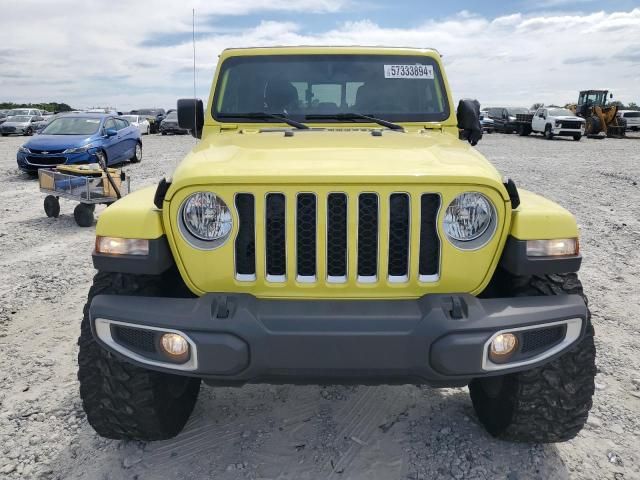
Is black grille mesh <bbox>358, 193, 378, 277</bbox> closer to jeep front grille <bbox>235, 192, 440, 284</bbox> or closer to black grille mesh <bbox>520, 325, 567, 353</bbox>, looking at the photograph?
jeep front grille <bbox>235, 192, 440, 284</bbox>

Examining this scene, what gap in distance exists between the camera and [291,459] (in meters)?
2.71

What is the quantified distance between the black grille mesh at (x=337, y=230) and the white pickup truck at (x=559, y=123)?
92.1 feet

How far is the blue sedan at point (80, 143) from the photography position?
12203 mm

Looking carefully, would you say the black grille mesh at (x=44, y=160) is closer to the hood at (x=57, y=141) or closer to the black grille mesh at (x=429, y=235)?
the hood at (x=57, y=141)

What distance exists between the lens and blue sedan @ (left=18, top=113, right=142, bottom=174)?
1220 centimetres

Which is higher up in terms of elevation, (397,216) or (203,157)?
(203,157)

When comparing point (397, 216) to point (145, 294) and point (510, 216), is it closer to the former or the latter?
point (510, 216)

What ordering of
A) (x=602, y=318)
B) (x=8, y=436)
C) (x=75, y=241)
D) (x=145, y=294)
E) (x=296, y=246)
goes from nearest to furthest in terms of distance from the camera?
1. (x=296, y=246)
2. (x=145, y=294)
3. (x=8, y=436)
4. (x=602, y=318)
5. (x=75, y=241)

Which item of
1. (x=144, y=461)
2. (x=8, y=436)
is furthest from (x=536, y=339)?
(x=8, y=436)

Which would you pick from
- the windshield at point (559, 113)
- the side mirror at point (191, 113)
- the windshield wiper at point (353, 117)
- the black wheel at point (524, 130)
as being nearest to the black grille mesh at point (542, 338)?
the windshield wiper at point (353, 117)

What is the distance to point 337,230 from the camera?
224 cm

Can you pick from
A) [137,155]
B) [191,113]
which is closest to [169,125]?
[137,155]

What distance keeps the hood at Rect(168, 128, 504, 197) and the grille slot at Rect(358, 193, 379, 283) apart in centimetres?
10

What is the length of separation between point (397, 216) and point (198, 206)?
2.67ft
